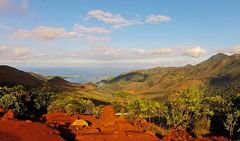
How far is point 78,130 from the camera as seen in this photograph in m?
56.0

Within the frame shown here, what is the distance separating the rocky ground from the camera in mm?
44875

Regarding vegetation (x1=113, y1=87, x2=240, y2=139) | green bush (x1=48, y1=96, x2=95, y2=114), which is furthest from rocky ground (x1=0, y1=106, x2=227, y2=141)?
green bush (x1=48, y1=96, x2=95, y2=114)

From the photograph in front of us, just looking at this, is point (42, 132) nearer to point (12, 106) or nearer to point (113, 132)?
point (113, 132)

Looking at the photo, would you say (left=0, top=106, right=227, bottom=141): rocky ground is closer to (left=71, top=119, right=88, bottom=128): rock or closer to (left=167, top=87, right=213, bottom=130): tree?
(left=71, top=119, right=88, bottom=128): rock

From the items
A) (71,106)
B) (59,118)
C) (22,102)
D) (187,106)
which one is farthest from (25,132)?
(71,106)

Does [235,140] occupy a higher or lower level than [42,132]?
lower

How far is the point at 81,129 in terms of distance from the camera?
5691 cm

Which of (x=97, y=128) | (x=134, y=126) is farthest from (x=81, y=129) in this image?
(x=134, y=126)

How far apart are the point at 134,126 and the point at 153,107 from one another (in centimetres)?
511

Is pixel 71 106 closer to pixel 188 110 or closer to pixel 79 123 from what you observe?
pixel 79 123

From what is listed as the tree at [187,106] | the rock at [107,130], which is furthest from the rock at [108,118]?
the tree at [187,106]

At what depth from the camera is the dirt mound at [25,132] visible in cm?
4309

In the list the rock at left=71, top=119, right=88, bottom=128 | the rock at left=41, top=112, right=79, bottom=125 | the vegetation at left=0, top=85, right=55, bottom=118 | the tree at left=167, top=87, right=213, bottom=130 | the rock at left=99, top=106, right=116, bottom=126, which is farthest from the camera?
the rock at left=99, top=106, right=116, bottom=126

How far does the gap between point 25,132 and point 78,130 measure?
494 inches
